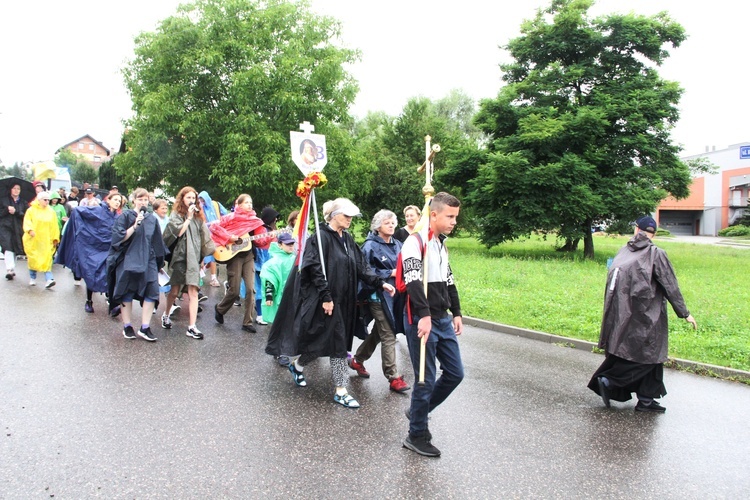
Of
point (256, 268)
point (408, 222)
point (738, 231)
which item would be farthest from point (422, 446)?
point (738, 231)

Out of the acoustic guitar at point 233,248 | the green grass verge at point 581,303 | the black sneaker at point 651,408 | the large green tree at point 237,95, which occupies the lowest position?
the black sneaker at point 651,408

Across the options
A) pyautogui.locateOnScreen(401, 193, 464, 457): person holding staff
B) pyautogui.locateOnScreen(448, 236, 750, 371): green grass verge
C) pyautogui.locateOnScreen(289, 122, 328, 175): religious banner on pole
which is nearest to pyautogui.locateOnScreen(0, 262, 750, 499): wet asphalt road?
pyautogui.locateOnScreen(401, 193, 464, 457): person holding staff

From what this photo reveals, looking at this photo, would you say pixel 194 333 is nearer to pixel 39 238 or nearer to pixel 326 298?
pixel 326 298

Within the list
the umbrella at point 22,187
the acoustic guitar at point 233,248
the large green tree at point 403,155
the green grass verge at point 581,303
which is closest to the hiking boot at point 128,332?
the acoustic guitar at point 233,248

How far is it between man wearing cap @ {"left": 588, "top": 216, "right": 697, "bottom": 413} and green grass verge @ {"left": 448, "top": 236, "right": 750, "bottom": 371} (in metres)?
2.33

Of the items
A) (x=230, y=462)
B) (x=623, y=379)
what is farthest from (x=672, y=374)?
(x=230, y=462)

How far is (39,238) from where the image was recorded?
10.8 meters

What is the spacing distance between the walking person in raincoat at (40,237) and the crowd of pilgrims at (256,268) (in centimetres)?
2

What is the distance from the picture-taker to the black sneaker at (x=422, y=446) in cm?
407

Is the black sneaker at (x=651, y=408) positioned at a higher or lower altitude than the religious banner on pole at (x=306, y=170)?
lower

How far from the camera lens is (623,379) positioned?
5359mm

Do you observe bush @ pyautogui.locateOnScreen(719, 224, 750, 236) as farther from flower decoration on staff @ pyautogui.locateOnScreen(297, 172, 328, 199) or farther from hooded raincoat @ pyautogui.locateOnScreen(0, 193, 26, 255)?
flower decoration on staff @ pyautogui.locateOnScreen(297, 172, 328, 199)

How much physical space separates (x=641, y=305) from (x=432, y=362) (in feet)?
8.30

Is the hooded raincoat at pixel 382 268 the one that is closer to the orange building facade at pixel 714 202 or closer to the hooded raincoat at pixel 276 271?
the hooded raincoat at pixel 276 271
